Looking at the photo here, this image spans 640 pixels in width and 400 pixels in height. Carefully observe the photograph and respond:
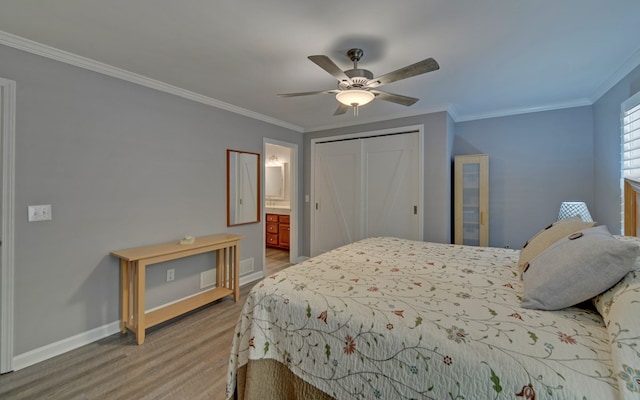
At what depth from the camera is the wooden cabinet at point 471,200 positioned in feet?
12.1

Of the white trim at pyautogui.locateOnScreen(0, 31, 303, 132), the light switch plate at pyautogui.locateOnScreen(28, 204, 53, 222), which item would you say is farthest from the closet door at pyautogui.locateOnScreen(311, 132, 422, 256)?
the light switch plate at pyautogui.locateOnScreen(28, 204, 53, 222)

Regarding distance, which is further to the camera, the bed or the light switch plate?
the light switch plate

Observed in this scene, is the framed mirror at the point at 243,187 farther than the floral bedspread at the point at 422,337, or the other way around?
the framed mirror at the point at 243,187

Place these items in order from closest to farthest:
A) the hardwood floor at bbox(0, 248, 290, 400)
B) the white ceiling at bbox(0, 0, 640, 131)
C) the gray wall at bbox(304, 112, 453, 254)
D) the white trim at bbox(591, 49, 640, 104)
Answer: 1. the white ceiling at bbox(0, 0, 640, 131)
2. the hardwood floor at bbox(0, 248, 290, 400)
3. the white trim at bbox(591, 49, 640, 104)
4. the gray wall at bbox(304, 112, 453, 254)

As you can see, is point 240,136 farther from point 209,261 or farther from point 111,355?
point 111,355

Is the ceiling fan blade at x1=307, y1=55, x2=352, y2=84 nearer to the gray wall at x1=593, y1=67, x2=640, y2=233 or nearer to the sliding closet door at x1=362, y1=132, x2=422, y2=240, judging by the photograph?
the sliding closet door at x1=362, y1=132, x2=422, y2=240

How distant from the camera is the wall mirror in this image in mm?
6402

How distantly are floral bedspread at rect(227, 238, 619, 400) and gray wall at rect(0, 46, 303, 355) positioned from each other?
5.94 ft

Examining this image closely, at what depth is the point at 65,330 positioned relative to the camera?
227cm

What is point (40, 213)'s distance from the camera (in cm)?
214

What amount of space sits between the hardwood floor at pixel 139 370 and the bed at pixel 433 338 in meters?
0.64

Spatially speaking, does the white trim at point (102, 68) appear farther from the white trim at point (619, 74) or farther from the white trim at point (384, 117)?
the white trim at point (619, 74)

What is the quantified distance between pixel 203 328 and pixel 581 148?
4.87m

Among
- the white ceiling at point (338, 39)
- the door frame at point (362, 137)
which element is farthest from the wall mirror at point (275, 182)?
the white ceiling at point (338, 39)
